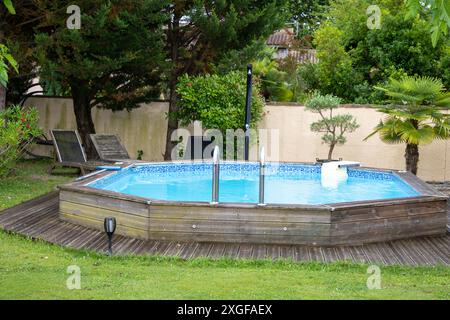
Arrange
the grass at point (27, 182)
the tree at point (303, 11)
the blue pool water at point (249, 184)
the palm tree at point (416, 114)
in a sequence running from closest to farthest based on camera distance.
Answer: the grass at point (27, 182)
the blue pool water at point (249, 184)
the palm tree at point (416, 114)
the tree at point (303, 11)

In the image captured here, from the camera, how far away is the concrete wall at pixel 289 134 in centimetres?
1578

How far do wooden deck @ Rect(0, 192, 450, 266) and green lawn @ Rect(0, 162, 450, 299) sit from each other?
0.81 ft

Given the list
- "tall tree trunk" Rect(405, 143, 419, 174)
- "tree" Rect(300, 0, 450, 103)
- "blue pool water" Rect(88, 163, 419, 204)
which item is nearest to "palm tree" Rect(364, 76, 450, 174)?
"tall tree trunk" Rect(405, 143, 419, 174)

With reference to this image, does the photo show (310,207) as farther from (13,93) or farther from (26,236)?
(13,93)

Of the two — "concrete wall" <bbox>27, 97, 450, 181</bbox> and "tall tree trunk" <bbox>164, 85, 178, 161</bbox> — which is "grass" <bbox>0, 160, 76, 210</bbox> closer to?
"concrete wall" <bbox>27, 97, 450, 181</bbox>

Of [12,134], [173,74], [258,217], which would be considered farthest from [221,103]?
[258,217]

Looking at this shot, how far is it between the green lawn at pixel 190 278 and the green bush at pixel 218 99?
750 centimetres

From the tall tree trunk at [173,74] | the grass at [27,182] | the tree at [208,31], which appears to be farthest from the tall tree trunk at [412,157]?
the grass at [27,182]

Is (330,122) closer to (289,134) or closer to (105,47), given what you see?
(289,134)

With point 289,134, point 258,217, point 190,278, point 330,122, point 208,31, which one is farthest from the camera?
point 289,134

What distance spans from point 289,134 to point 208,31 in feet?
10.7

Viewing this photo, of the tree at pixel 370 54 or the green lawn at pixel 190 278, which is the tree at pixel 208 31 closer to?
the tree at pixel 370 54

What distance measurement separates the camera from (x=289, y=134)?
16719 mm

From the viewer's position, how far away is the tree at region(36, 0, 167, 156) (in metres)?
13.6
